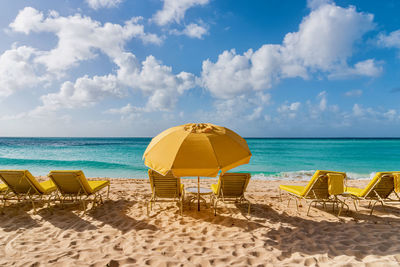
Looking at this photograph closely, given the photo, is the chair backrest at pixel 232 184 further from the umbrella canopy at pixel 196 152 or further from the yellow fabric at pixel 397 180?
the yellow fabric at pixel 397 180

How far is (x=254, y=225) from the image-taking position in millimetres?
4234

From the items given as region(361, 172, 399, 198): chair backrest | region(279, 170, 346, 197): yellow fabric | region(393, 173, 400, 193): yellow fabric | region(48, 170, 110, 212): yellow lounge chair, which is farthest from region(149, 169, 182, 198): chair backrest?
region(393, 173, 400, 193): yellow fabric

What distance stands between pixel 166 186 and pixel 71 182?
2.27 metres

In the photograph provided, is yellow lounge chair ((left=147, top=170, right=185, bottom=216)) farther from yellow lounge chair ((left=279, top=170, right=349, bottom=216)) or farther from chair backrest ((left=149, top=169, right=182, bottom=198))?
yellow lounge chair ((left=279, top=170, right=349, bottom=216))

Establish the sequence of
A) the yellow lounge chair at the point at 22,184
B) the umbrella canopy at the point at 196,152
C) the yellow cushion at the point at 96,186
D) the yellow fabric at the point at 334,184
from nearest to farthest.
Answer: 1. the umbrella canopy at the point at 196,152
2. the yellow fabric at the point at 334,184
3. the yellow lounge chair at the point at 22,184
4. the yellow cushion at the point at 96,186

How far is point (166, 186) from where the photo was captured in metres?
4.91

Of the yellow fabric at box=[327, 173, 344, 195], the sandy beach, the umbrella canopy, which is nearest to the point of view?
the sandy beach

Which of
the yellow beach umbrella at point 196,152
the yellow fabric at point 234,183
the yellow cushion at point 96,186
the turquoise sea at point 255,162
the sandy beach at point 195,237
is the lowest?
the turquoise sea at point 255,162

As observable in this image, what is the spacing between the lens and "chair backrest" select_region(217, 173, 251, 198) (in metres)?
4.83

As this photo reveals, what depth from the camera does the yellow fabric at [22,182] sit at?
4.78 m

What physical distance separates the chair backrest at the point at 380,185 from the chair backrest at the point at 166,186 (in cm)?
457

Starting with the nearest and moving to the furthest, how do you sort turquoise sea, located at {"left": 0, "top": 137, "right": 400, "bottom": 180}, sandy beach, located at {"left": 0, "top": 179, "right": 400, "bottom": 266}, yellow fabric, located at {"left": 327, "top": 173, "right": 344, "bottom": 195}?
1. sandy beach, located at {"left": 0, "top": 179, "right": 400, "bottom": 266}
2. yellow fabric, located at {"left": 327, "top": 173, "right": 344, "bottom": 195}
3. turquoise sea, located at {"left": 0, "top": 137, "right": 400, "bottom": 180}

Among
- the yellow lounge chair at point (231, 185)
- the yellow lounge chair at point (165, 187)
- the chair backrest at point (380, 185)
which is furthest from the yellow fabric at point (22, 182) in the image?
the chair backrest at point (380, 185)

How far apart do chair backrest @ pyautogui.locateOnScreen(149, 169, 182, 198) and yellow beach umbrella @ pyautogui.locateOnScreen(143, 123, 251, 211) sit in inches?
47.7
